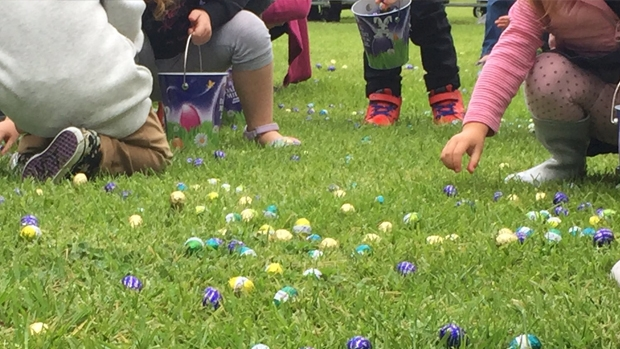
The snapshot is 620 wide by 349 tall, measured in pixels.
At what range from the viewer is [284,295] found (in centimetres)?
144

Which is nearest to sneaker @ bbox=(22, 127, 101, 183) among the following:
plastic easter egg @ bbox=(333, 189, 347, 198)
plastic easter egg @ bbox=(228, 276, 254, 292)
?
plastic easter egg @ bbox=(333, 189, 347, 198)

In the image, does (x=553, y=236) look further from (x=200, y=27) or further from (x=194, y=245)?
(x=200, y=27)

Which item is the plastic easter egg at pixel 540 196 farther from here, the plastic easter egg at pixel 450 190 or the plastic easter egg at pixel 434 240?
the plastic easter egg at pixel 434 240

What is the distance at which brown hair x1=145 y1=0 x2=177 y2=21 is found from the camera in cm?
308

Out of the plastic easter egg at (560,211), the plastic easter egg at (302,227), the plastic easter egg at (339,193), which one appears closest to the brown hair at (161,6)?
the plastic easter egg at (339,193)

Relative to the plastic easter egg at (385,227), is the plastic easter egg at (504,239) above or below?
above

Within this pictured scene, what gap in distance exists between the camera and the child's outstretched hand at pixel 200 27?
3166 millimetres

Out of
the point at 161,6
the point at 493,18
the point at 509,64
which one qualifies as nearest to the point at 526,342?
the point at 509,64

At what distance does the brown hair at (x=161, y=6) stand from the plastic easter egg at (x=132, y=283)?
67.6 inches

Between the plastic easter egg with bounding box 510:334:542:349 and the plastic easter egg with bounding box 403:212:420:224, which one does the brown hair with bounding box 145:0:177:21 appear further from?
the plastic easter egg with bounding box 510:334:542:349

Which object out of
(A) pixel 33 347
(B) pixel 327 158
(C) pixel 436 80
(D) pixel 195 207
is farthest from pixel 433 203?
(C) pixel 436 80

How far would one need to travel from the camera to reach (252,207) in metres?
2.12

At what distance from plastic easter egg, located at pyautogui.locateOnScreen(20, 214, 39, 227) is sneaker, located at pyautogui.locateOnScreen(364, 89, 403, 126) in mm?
2303

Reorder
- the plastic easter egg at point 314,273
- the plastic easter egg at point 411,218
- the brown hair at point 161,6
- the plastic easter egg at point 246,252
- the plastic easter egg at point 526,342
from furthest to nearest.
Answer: the brown hair at point 161,6 → the plastic easter egg at point 411,218 → the plastic easter egg at point 246,252 → the plastic easter egg at point 314,273 → the plastic easter egg at point 526,342
